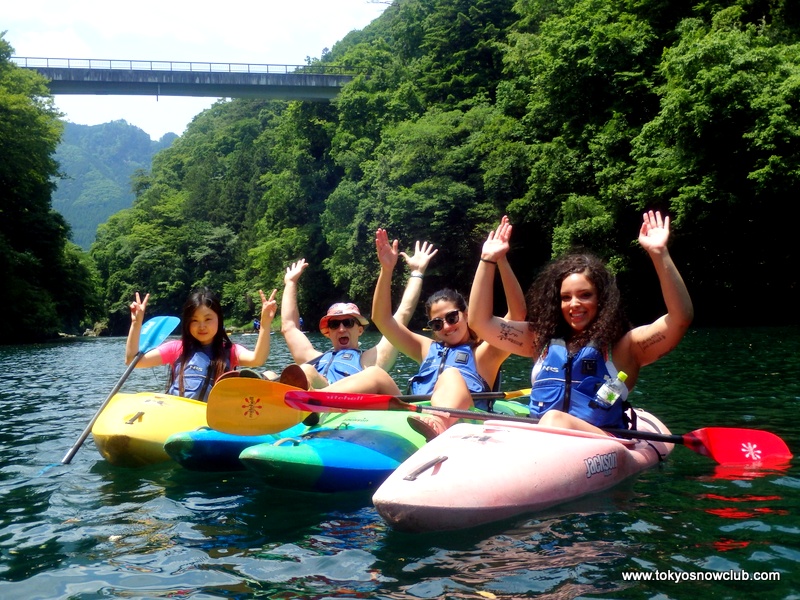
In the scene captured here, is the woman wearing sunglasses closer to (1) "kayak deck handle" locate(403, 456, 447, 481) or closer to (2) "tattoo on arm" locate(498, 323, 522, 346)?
(2) "tattoo on arm" locate(498, 323, 522, 346)

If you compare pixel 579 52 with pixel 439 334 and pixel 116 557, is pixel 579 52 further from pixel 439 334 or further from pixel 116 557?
pixel 116 557

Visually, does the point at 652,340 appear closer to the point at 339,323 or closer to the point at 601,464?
the point at 601,464

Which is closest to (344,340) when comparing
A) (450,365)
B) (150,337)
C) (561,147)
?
(450,365)

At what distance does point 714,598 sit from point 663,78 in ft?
75.8

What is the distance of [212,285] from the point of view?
174 feet

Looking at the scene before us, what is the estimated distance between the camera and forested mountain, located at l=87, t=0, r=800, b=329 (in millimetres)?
20109

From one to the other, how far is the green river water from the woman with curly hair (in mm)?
507

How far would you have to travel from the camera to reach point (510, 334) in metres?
4.82

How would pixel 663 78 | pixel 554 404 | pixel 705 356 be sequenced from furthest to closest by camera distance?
pixel 663 78 < pixel 705 356 < pixel 554 404

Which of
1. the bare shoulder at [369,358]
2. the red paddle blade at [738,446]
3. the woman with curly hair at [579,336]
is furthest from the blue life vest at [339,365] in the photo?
the red paddle blade at [738,446]

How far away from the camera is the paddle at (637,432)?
465 centimetres

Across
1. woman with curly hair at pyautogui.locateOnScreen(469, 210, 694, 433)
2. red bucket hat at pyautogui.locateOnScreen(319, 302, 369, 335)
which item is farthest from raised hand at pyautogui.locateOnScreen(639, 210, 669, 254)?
red bucket hat at pyautogui.locateOnScreen(319, 302, 369, 335)

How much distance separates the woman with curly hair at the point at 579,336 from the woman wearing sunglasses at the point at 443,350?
0.28m

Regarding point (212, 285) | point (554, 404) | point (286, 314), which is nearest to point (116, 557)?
point (554, 404)
